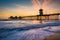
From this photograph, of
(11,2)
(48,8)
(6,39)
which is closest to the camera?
(6,39)

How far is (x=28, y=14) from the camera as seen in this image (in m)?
2.65

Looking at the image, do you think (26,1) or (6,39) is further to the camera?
(26,1)

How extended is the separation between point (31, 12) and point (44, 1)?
15.6 inches

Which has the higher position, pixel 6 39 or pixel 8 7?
pixel 8 7

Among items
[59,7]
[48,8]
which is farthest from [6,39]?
[59,7]

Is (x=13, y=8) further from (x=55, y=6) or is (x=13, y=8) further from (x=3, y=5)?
(x=55, y=6)

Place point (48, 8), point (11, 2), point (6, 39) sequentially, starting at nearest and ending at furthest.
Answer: point (6, 39)
point (11, 2)
point (48, 8)

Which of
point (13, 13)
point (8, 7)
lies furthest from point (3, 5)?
point (13, 13)

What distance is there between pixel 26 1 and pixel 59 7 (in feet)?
2.67

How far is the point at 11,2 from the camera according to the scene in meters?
2.50

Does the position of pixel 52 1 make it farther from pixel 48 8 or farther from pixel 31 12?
pixel 31 12

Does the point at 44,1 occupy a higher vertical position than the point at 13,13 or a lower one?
higher

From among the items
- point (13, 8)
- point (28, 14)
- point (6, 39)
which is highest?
point (13, 8)

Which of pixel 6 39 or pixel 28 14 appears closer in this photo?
pixel 6 39
